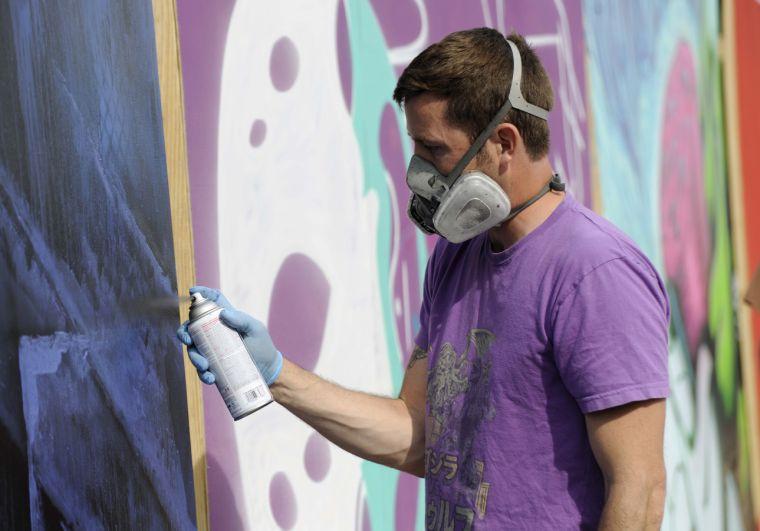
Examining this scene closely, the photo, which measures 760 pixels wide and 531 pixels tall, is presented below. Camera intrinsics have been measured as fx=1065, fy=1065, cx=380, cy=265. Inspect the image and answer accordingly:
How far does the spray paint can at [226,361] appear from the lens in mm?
2232

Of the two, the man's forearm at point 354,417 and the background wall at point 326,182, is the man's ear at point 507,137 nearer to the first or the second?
the man's forearm at point 354,417

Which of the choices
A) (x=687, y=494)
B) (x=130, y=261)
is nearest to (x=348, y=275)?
(x=130, y=261)

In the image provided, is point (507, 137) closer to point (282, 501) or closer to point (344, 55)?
point (344, 55)

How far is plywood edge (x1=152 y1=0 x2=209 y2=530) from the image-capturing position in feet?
8.89

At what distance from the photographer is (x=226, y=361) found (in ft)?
7.32

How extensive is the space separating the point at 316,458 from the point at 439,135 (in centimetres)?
132

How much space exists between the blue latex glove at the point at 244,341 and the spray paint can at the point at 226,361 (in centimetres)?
2

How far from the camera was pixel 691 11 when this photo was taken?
19.8 feet

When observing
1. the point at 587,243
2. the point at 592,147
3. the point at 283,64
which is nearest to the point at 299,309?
the point at 283,64

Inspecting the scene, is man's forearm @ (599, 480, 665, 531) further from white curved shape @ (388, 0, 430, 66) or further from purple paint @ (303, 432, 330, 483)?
white curved shape @ (388, 0, 430, 66)

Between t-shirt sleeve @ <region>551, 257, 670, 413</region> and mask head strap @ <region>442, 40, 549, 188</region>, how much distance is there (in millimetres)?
392

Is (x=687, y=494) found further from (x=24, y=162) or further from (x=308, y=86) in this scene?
(x=24, y=162)

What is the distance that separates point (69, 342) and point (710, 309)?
4602 mm

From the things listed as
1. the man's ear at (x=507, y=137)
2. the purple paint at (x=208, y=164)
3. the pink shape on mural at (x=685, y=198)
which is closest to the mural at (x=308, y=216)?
the purple paint at (x=208, y=164)
